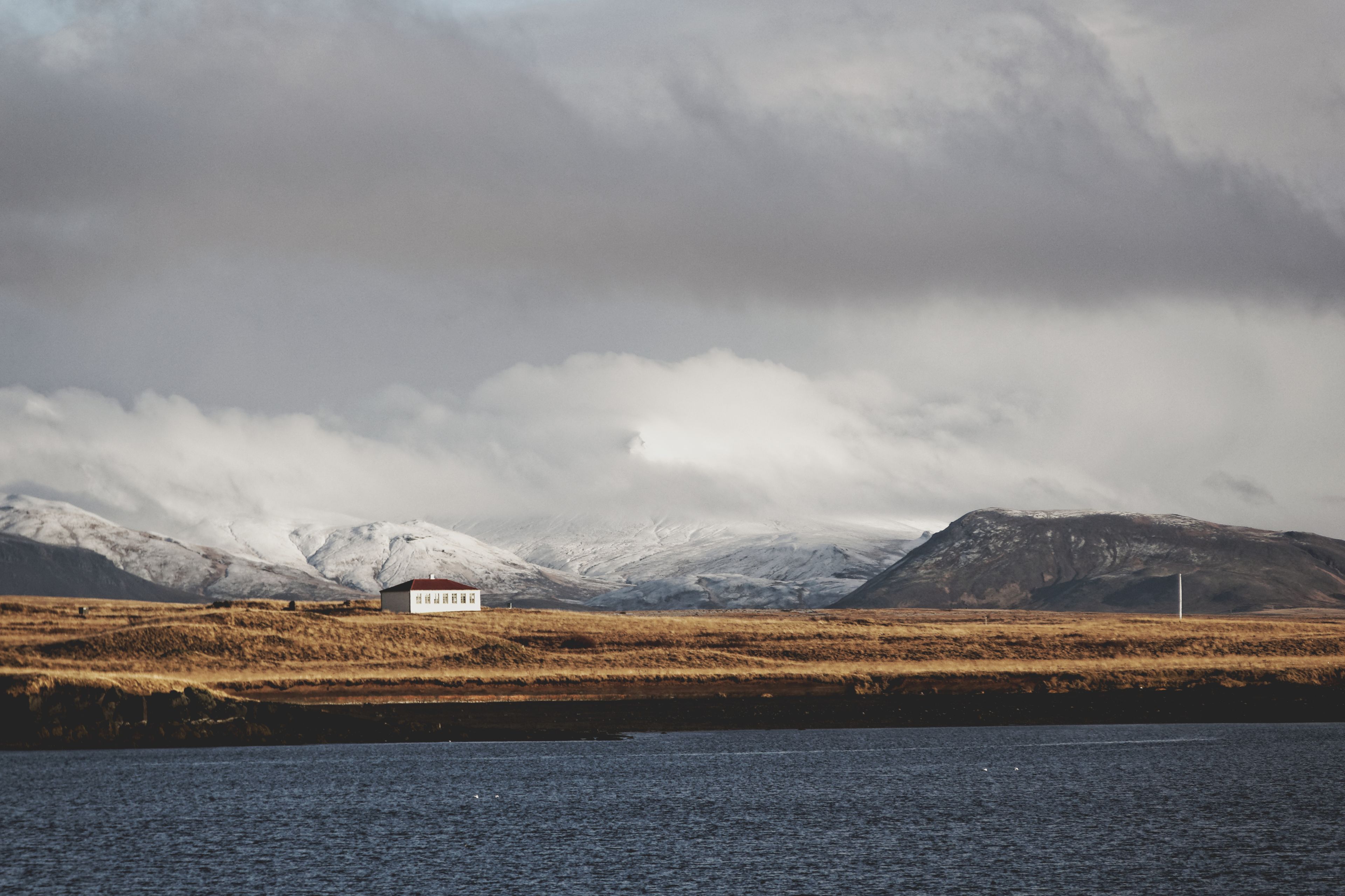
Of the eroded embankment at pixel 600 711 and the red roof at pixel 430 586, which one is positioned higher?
the red roof at pixel 430 586

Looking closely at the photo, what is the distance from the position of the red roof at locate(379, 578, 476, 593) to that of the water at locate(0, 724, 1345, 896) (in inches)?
3060

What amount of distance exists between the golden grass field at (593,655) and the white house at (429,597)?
7.85 meters

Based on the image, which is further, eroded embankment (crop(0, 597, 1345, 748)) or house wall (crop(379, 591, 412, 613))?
house wall (crop(379, 591, 412, 613))

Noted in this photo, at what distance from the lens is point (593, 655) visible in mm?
112750

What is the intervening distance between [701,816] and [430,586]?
357 ft

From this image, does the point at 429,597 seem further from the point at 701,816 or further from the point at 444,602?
the point at 701,816

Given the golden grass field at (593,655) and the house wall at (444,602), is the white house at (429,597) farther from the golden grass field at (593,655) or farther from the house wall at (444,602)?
the golden grass field at (593,655)


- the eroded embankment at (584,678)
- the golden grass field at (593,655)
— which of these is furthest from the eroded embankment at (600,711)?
the golden grass field at (593,655)

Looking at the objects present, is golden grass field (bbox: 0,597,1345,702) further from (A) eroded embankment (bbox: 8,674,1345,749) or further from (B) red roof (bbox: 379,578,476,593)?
(B) red roof (bbox: 379,578,476,593)

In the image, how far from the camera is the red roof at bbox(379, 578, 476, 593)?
155 m

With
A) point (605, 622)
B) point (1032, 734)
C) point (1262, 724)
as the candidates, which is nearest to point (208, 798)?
point (1032, 734)

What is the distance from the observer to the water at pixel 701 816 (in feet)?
138

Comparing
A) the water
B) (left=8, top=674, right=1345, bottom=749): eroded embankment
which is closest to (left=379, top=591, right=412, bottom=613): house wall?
(left=8, top=674, right=1345, bottom=749): eroded embankment

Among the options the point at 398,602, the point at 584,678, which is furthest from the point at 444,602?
the point at 584,678
